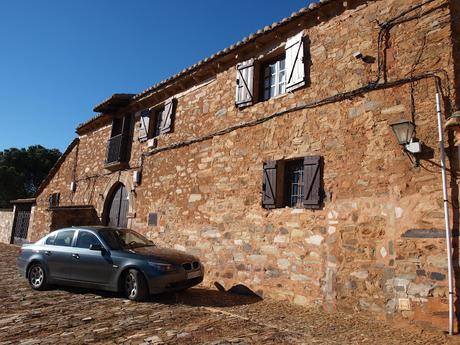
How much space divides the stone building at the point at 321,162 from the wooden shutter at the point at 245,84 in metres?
0.03

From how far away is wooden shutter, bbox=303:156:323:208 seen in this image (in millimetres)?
6527

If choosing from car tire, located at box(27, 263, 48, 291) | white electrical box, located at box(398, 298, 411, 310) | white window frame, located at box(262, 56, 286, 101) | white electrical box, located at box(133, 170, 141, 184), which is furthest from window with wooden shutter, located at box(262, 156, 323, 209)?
white electrical box, located at box(133, 170, 141, 184)

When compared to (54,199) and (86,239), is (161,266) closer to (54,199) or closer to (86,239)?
(86,239)

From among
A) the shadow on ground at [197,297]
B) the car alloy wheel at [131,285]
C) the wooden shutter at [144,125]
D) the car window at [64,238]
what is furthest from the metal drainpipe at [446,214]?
the wooden shutter at [144,125]

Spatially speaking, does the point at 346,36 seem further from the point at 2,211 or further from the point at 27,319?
the point at 2,211

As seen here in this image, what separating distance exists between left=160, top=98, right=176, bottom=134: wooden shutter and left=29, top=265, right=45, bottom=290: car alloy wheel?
16.5 feet

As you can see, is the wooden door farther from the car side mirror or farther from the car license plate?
the car license plate

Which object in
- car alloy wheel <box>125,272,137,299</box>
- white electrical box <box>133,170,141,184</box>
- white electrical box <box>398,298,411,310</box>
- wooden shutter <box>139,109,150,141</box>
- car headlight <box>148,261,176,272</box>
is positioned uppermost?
wooden shutter <box>139,109,150,141</box>

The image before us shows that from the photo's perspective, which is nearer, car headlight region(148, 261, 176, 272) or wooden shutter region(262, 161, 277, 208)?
car headlight region(148, 261, 176, 272)

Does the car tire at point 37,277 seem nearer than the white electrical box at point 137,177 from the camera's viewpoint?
Yes

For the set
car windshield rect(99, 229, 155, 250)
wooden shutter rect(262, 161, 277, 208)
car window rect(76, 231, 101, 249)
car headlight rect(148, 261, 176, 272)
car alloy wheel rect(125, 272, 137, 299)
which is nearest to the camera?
car headlight rect(148, 261, 176, 272)

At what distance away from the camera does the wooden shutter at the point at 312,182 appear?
653cm

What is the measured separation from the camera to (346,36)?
6848 mm

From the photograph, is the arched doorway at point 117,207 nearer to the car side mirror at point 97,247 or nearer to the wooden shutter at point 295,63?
the car side mirror at point 97,247
